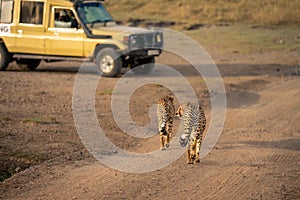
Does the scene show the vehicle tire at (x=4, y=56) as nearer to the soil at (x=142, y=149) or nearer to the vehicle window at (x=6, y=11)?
the vehicle window at (x=6, y=11)

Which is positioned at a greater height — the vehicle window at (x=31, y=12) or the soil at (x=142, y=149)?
the vehicle window at (x=31, y=12)

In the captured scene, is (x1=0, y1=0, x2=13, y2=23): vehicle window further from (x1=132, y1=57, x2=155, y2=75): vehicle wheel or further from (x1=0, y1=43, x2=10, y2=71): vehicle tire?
(x1=132, y1=57, x2=155, y2=75): vehicle wheel

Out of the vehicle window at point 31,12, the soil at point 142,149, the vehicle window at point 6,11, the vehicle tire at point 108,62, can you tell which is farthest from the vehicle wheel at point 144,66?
the vehicle window at point 6,11

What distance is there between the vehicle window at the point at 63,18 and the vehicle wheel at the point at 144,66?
219 cm

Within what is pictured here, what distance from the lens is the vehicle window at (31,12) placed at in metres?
19.1

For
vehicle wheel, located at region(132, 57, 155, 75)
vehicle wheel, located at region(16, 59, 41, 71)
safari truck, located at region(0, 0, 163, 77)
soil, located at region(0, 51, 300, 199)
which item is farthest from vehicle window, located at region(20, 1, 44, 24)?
vehicle wheel, located at region(132, 57, 155, 75)

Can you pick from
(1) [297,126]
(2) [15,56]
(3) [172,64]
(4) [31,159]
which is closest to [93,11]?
(2) [15,56]

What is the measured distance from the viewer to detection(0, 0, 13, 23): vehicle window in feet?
63.5

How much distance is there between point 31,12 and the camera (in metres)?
19.2

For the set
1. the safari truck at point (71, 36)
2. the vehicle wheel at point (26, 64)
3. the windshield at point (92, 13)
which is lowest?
the vehicle wheel at point (26, 64)

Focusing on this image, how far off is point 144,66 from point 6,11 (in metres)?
4.09

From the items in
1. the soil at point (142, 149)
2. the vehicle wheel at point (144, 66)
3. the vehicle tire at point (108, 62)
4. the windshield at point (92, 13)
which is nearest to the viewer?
the soil at point (142, 149)

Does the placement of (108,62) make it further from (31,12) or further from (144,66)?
(31,12)

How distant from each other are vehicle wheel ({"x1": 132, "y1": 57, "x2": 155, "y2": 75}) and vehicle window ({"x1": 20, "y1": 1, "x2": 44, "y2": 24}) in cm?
291
